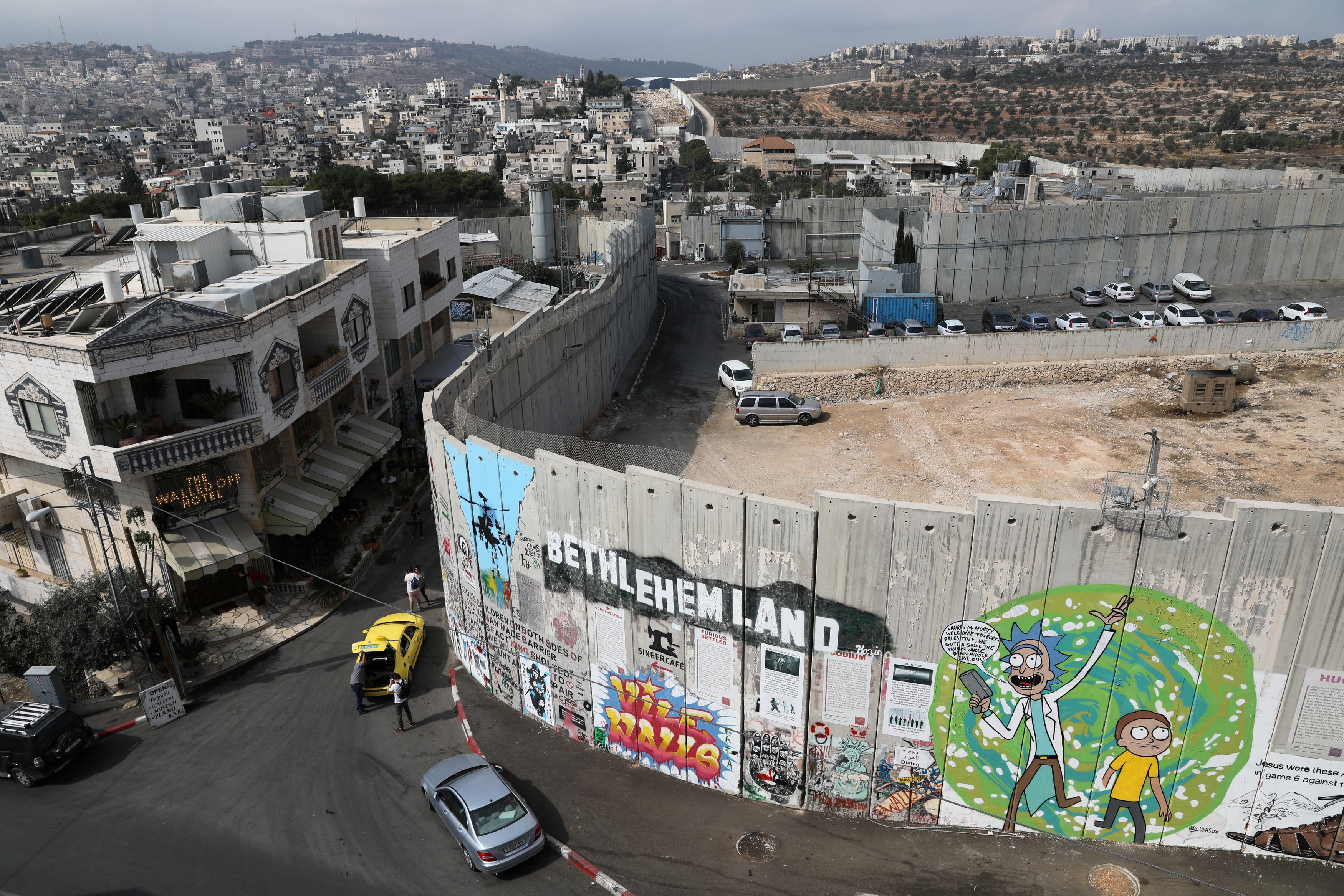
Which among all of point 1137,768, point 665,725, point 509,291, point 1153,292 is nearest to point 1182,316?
point 1153,292

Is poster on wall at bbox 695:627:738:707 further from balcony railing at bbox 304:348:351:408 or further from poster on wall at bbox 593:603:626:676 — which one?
balcony railing at bbox 304:348:351:408

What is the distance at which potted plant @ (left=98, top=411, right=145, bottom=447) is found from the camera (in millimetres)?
20875

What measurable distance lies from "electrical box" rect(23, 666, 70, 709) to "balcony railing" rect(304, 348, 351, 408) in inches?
379

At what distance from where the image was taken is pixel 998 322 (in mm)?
44312

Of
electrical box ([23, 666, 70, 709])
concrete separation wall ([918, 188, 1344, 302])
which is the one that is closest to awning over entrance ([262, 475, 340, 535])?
electrical box ([23, 666, 70, 709])

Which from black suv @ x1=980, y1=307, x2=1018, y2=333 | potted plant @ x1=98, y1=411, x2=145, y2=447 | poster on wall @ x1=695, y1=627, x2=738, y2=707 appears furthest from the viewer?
black suv @ x1=980, y1=307, x2=1018, y2=333

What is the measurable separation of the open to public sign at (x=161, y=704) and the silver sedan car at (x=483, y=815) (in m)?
7.33

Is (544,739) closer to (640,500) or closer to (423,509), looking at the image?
(640,500)

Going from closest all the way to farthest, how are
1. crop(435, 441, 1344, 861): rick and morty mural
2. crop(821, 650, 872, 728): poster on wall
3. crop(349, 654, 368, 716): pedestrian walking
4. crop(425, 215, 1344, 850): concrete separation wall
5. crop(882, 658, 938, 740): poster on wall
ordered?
1. crop(425, 215, 1344, 850): concrete separation wall
2. crop(435, 441, 1344, 861): rick and morty mural
3. crop(882, 658, 938, 740): poster on wall
4. crop(821, 650, 872, 728): poster on wall
5. crop(349, 654, 368, 716): pedestrian walking

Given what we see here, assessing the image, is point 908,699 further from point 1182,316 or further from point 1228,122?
point 1228,122

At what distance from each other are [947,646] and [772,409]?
22226 mm

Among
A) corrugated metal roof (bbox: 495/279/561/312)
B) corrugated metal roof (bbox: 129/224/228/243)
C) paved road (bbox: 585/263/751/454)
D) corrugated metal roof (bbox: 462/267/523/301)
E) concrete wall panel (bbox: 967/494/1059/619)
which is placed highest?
corrugated metal roof (bbox: 129/224/228/243)

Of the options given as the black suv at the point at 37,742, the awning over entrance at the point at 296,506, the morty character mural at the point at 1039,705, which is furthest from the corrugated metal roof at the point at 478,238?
the morty character mural at the point at 1039,705

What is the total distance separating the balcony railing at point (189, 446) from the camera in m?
20.4
